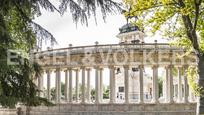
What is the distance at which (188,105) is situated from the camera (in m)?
89.8

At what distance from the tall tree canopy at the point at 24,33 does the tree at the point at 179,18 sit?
1160cm

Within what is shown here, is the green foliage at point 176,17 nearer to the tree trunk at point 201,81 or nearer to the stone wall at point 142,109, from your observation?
the tree trunk at point 201,81

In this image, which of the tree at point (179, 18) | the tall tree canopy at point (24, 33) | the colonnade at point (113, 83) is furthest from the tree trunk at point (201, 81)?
the colonnade at point (113, 83)

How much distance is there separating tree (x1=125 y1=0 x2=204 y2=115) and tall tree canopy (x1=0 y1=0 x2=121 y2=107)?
11.6 metres

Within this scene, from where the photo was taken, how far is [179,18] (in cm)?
2908

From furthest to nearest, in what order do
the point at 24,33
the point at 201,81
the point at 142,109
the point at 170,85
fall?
the point at 170,85, the point at 142,109, the point at 201,81, the point at 24,33

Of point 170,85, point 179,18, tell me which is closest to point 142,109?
point 170,85

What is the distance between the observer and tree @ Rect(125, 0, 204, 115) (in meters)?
25.0

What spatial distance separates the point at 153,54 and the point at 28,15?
8043 centimetres

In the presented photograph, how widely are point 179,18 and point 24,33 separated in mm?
18015

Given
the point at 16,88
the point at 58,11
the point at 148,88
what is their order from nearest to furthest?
the point at 58,11 → the point at 16,88 → the point at 148,88

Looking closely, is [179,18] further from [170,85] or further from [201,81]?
[170,85]

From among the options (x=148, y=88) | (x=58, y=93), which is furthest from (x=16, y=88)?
(x=148, y=88)

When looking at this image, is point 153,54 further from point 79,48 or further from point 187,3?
point 187,3
